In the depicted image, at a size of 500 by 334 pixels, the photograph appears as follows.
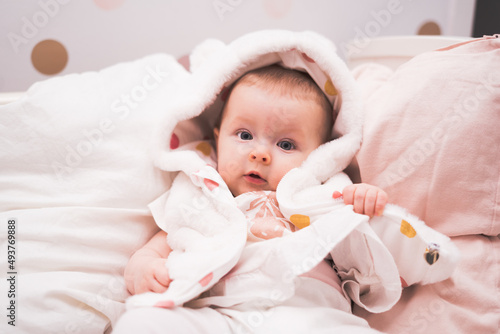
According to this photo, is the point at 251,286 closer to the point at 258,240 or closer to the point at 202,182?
the point at 258,240

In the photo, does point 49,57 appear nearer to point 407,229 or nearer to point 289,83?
point 289,83

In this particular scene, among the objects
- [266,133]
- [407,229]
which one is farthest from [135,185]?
[407,229]

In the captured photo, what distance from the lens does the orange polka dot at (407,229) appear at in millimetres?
753

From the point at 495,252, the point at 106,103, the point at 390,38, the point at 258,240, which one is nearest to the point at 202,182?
the point at 258,240

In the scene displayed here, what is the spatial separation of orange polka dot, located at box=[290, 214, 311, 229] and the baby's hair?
0.88ft

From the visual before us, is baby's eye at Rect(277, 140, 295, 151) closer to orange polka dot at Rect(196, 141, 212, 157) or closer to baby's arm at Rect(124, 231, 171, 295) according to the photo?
orange polka dot at Rect(196, 141, 212, 157)

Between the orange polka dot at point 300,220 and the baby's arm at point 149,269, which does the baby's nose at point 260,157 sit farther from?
the baby's arm at point 149,269

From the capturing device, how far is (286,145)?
0.96 m

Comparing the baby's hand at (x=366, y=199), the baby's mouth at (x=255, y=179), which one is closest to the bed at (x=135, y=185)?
the baby's hand at (x=366, y=199)

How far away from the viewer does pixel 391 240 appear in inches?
30.7

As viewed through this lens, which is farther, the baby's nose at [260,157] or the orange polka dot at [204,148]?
the orange polka dot at [204,148]

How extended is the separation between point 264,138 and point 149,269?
0.39 metres

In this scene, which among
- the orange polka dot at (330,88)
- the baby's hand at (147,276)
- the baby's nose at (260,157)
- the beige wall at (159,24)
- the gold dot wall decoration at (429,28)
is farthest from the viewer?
the gold dot wall decoration at (429,28)

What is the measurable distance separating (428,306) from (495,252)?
182mm
